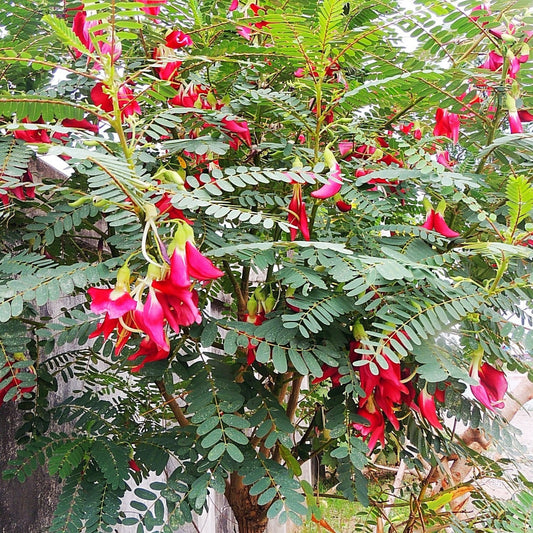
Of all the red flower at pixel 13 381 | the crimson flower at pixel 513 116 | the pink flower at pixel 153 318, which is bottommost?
the red flower at pixel 13 381

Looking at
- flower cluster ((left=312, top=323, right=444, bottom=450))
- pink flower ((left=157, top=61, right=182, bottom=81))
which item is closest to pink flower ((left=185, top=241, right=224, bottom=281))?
flower cluster ((left=312, top=323, right=444, bottom=450))

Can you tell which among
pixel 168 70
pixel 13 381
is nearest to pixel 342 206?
pixel 168 70

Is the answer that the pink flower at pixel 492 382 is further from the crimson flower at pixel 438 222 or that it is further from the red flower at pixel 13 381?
the red flower at pixel 13 381

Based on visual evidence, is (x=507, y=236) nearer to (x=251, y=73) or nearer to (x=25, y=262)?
(x=251, y=73)

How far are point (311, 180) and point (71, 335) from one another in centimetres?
40

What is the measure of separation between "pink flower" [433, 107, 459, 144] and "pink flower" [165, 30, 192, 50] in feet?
1.48

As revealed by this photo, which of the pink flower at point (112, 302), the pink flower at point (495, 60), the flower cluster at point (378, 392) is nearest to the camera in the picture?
the pink flower at point (112, 302)

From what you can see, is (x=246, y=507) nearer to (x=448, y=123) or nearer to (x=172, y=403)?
(x=172, y=403)

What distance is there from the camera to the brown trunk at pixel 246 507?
963mm

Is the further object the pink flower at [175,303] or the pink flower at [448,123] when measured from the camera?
the pink flower at [448,123]

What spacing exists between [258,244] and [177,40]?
0.37 m

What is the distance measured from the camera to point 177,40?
0.78 metres

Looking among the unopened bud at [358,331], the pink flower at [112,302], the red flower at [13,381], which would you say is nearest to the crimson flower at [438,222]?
the unopened bud at [358,331]

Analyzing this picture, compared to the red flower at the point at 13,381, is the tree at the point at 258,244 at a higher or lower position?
higher
